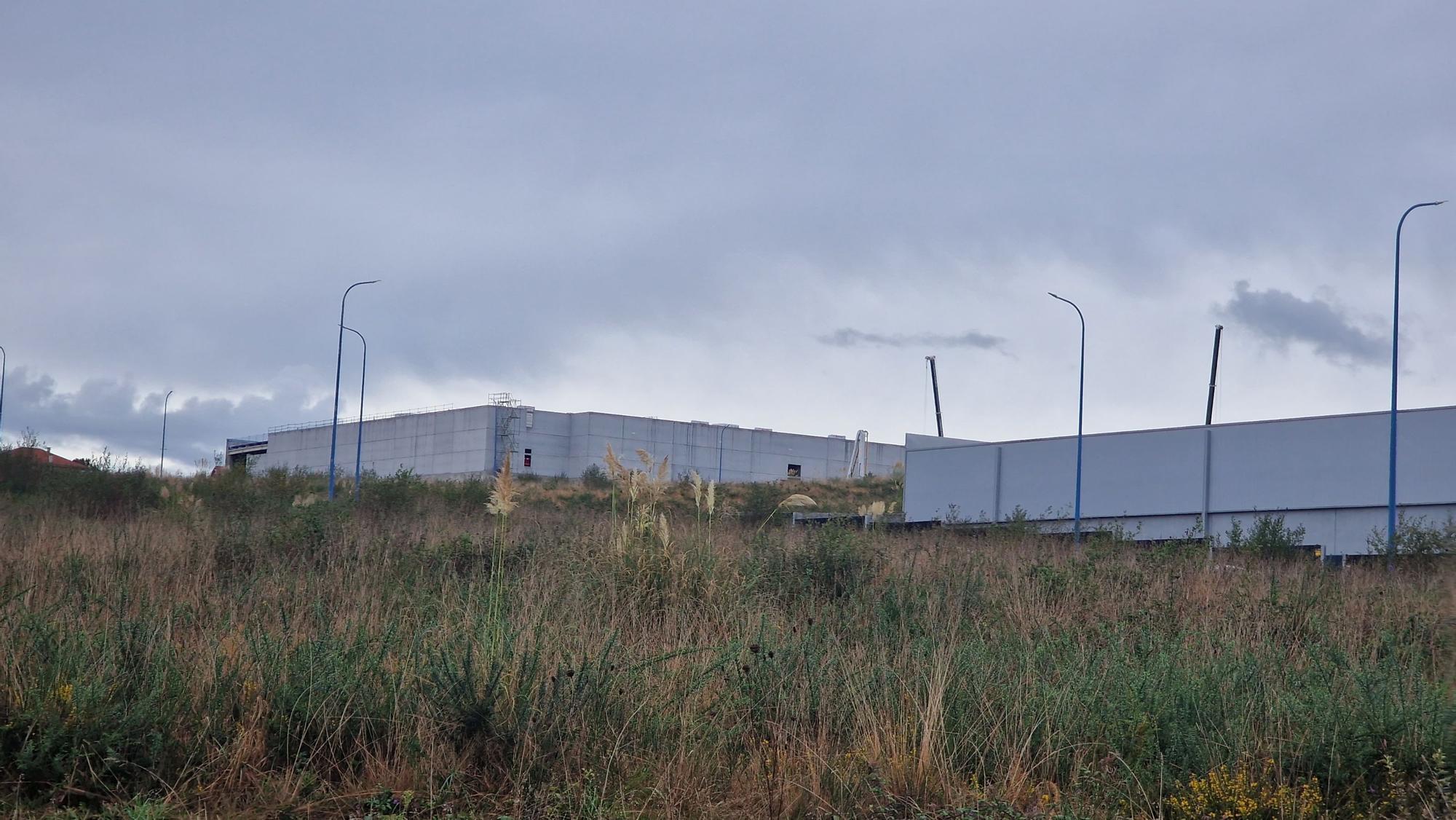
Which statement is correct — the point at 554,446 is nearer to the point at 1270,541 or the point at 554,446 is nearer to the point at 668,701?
the point at 1270,541

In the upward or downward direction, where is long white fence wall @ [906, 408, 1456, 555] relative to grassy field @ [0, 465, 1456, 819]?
upward

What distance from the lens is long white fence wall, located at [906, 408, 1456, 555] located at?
137 feet

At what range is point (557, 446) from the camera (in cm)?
8625

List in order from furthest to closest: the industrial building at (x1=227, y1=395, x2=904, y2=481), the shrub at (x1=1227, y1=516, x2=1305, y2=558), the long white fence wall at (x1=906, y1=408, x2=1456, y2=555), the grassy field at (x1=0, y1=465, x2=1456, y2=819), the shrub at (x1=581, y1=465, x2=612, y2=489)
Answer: the industrial building at (x1=227, y1=395, x2=904, y2=481) < the shrub at (x1=581, y1=465, x2=612, y2=489) < the long white fence wall at (x1=906, y1=408, x2=1456, y2=555) < the shrub at (x1=1227, y1=516, x2=1305, y2=558) < the grassy field at (x1=0, y1=465, x2=1456, y2=819)

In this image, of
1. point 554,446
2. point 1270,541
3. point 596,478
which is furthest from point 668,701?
point 554,446

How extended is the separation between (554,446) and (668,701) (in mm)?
80122

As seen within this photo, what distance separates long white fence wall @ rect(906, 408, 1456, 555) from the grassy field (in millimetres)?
29412

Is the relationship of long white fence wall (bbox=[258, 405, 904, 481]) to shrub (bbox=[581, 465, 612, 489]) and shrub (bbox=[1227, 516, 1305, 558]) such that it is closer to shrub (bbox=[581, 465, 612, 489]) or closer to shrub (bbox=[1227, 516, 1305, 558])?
shrub (bbox=[581, 465, 612, 489])

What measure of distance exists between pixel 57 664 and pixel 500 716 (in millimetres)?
2377

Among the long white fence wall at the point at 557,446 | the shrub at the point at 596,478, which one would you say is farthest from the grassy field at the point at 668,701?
the long white fence wall at the point at 557,446

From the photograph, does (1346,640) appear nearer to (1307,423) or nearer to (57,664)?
(57,664)

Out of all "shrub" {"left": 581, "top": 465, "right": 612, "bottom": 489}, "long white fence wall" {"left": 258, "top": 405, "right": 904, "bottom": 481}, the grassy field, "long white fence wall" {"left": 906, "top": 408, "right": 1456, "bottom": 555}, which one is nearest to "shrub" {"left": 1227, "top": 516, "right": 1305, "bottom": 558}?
"long white fence wall" {"left": 906, "top": 408, "right": 1456, "bottom": 555}

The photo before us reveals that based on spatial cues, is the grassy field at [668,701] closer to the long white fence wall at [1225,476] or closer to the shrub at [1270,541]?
the shrub at [1270,541]

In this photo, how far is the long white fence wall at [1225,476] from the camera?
137 feet
